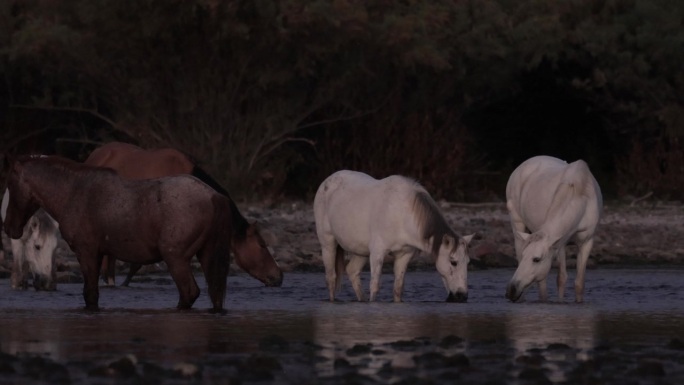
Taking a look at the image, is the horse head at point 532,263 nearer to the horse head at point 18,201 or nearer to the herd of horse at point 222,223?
the herd of horse at point 222,223

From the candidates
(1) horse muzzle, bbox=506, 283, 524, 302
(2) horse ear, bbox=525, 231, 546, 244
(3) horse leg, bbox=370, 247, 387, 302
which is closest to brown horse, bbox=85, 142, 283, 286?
(3) horse leg, bbox=370, 247, 387, 302

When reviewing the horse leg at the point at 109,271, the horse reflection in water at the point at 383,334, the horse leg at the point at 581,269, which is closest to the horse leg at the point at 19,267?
the horse leg at the point at 109,271

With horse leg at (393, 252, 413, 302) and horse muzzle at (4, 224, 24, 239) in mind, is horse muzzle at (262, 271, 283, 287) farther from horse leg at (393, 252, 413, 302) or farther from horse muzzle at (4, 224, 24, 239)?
horse muzzle at (4, 224, 24, 239)

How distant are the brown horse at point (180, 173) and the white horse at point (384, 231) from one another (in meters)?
0.66

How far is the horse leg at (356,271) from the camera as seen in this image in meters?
15.5

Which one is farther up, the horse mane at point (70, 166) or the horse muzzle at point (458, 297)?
the horse mane at point (70, 166)

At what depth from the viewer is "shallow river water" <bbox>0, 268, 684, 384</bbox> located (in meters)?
8.56

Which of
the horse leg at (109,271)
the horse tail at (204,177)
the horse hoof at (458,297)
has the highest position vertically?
the horse tail at (204,177)

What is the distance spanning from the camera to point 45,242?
52.3ft

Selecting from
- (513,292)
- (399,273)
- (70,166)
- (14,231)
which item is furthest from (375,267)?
(14,231)

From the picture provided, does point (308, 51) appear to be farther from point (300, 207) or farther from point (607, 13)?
point (607, 13)

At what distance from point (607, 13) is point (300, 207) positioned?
10349 millimetres

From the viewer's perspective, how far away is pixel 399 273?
48.9 feet

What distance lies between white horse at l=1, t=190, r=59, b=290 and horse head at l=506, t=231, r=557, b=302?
14.4 feet
